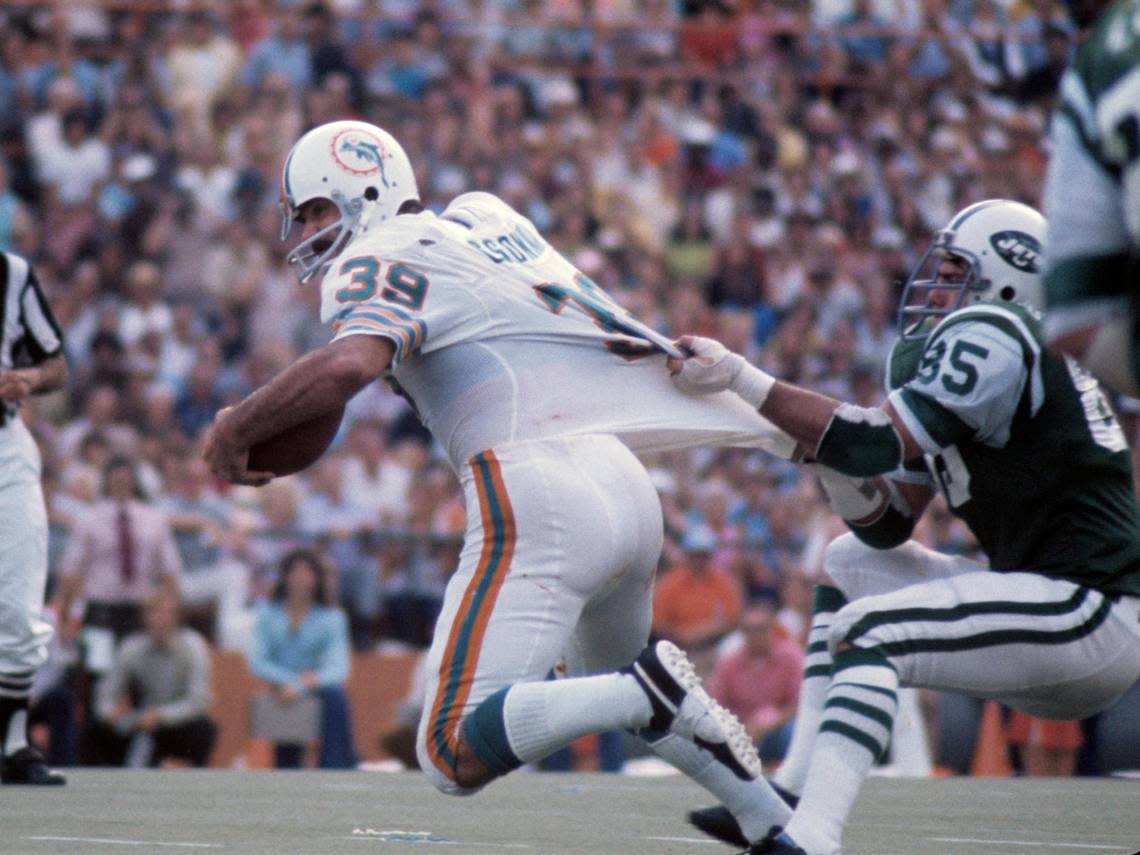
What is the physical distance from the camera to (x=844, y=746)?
470cm

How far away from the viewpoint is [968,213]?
5770 mm

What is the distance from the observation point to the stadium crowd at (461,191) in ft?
38.5

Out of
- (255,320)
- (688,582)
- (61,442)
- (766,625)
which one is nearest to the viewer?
(766,625)

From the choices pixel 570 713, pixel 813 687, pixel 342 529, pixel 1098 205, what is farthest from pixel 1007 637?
pixel 342 529

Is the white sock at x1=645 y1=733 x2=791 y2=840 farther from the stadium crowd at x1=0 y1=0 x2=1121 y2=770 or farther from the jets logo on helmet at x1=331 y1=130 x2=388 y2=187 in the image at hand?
the stadium crowd at x1=0 y1=0 x2=1121 y2=770

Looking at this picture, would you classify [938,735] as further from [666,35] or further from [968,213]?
[666,35]

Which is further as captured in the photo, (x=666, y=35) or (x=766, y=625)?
(x=666, y=35)

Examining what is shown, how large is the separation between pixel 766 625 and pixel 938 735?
121 cm

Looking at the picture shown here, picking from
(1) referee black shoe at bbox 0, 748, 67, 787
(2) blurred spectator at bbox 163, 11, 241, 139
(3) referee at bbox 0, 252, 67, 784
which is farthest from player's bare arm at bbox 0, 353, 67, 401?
(2) blurred spectator at bbox 163, 11, 241, 139

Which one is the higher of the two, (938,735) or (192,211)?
(192,211)

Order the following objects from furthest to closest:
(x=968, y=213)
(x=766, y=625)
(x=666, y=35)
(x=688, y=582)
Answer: (x=666, y=35) < (x=688, y=582) < (x=766, y=625) < (x=968, y=213)

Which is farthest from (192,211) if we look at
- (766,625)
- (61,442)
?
(766,625)

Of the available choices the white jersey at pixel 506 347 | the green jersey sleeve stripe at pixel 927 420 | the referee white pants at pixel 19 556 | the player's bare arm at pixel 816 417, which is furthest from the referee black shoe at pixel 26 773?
the green jersey sleeve stripe at pixel 927 420

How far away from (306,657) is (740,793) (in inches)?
225
